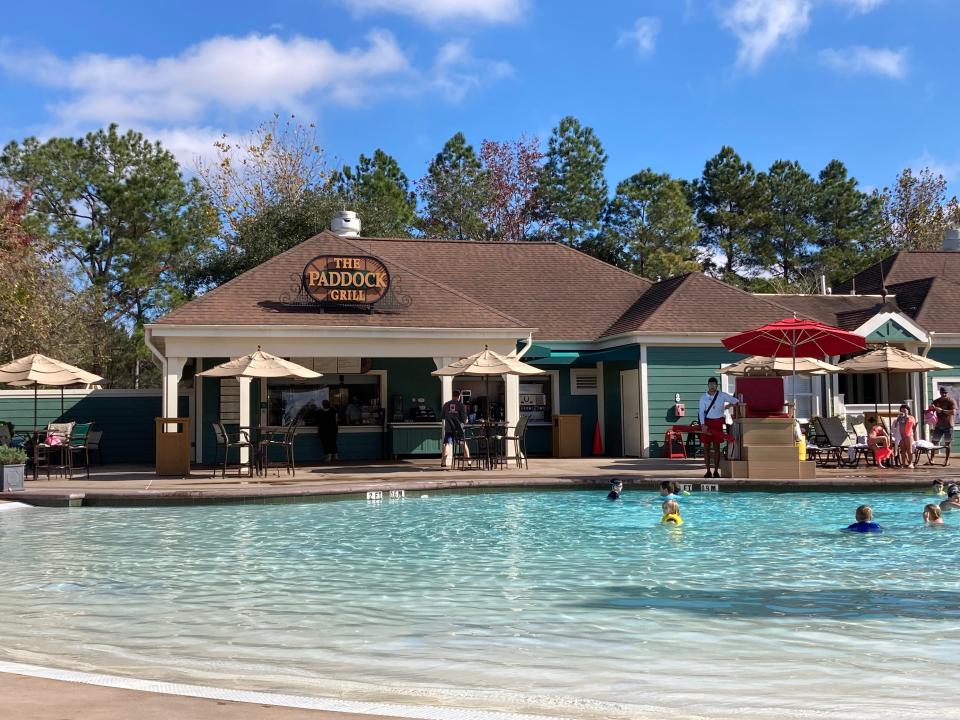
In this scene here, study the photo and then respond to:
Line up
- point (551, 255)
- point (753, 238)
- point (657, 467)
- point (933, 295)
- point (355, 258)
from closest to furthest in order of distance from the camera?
point (657, 467)
point (355, 258)
point (933, 295)
point (551, 255)
point (753, 238)

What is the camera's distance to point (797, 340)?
57.0 ft

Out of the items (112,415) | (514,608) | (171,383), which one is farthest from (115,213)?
(514,608)

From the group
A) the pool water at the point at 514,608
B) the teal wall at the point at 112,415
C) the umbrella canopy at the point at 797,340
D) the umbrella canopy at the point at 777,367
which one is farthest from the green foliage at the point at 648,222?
the pool water at the point at 514,608

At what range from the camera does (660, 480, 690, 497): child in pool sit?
13.7 metres

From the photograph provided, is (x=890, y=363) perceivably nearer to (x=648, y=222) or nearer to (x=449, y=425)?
(x=449, y=425)

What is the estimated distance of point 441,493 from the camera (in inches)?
613

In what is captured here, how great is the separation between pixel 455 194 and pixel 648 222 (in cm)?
921

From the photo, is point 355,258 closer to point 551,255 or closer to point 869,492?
point 551,255

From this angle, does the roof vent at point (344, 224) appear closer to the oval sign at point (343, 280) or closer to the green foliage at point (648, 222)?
the oval sign at point (343, 280)

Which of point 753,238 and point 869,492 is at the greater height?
point 753,238

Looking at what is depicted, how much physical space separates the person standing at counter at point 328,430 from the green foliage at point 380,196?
1574cm

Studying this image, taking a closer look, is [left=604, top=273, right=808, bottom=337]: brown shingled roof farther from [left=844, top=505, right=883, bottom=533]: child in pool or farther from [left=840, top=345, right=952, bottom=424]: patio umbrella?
[left=844, top=505, right=883, bottom=533]: child in pool

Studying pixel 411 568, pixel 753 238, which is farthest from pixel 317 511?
pixel 753 238

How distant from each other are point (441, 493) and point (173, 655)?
9644 millimetres
